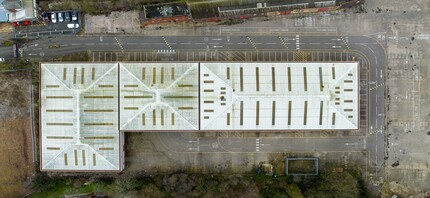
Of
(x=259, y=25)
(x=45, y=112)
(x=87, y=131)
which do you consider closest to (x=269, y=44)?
(x=259, y=25)

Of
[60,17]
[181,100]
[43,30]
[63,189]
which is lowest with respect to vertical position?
[63,189]

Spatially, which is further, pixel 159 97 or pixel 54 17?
pixel 54 17

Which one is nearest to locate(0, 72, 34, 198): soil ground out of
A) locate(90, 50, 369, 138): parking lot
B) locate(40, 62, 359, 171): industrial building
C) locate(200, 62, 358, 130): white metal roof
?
locate(40, 62, 359, 171): industrial building

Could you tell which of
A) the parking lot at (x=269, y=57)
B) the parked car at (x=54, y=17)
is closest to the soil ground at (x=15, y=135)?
the parked car at (x=54, y=17)

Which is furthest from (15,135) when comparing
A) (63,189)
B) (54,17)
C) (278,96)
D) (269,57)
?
(269,57)

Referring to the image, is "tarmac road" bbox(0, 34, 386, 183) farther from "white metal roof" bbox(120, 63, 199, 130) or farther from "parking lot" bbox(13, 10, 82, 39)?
"white metal roof" bbox(120, 63, 199, 130)

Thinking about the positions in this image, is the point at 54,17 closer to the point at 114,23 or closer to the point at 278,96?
the point at 114,23

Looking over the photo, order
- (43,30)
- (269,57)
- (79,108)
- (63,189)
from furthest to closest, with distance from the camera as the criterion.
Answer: (43,30) → (63,189) → (269,57) → (79,108)

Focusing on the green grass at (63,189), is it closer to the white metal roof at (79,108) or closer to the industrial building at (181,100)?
the industrial building at (181,100)
